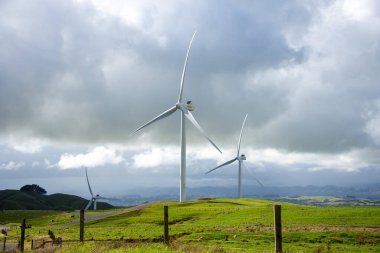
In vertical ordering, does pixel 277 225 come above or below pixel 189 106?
below

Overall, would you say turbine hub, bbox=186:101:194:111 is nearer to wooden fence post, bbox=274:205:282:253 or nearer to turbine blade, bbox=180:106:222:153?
turbine blade, bbox=180:106:222:153

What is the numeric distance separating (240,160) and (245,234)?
106549mm

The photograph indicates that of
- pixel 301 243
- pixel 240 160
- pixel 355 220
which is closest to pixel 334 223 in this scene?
pixel 355 220

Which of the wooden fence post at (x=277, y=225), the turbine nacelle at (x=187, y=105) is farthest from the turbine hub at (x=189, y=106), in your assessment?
the wooden fence post at (x=277, y=225)

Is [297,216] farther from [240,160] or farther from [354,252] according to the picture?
[240,160]

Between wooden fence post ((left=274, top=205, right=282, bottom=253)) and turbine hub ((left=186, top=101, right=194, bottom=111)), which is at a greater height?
turbine hub ((left=186, top=101, right=194, bottom=111))

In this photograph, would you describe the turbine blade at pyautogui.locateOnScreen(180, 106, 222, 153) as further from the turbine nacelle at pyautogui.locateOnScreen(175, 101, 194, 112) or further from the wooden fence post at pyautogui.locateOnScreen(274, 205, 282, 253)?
the wooden fence post at pyautogui.locateOnScreen(274, 205, 282, 253)

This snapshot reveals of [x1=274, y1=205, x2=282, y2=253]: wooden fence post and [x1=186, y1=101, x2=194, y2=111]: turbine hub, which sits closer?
[x1=274, y1=205, x2=282, y2=253]: wooden fence post

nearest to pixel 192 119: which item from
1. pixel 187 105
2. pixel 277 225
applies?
pixel 187 105

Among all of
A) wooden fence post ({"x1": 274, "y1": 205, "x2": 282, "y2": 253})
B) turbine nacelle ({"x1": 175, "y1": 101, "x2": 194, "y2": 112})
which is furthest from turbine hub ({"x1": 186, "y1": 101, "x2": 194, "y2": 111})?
wooden fence post ({"x1": 274, "y1": 205, "x2": 282, "y2": 253})

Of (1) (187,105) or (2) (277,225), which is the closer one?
(2) (277,225)

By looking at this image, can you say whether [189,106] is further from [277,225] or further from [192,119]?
[277,225]

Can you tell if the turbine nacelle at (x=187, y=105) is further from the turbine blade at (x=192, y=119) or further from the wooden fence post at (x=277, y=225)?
the wooden fence post at (x=277, y=225)

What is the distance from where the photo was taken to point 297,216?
60.8 meters
